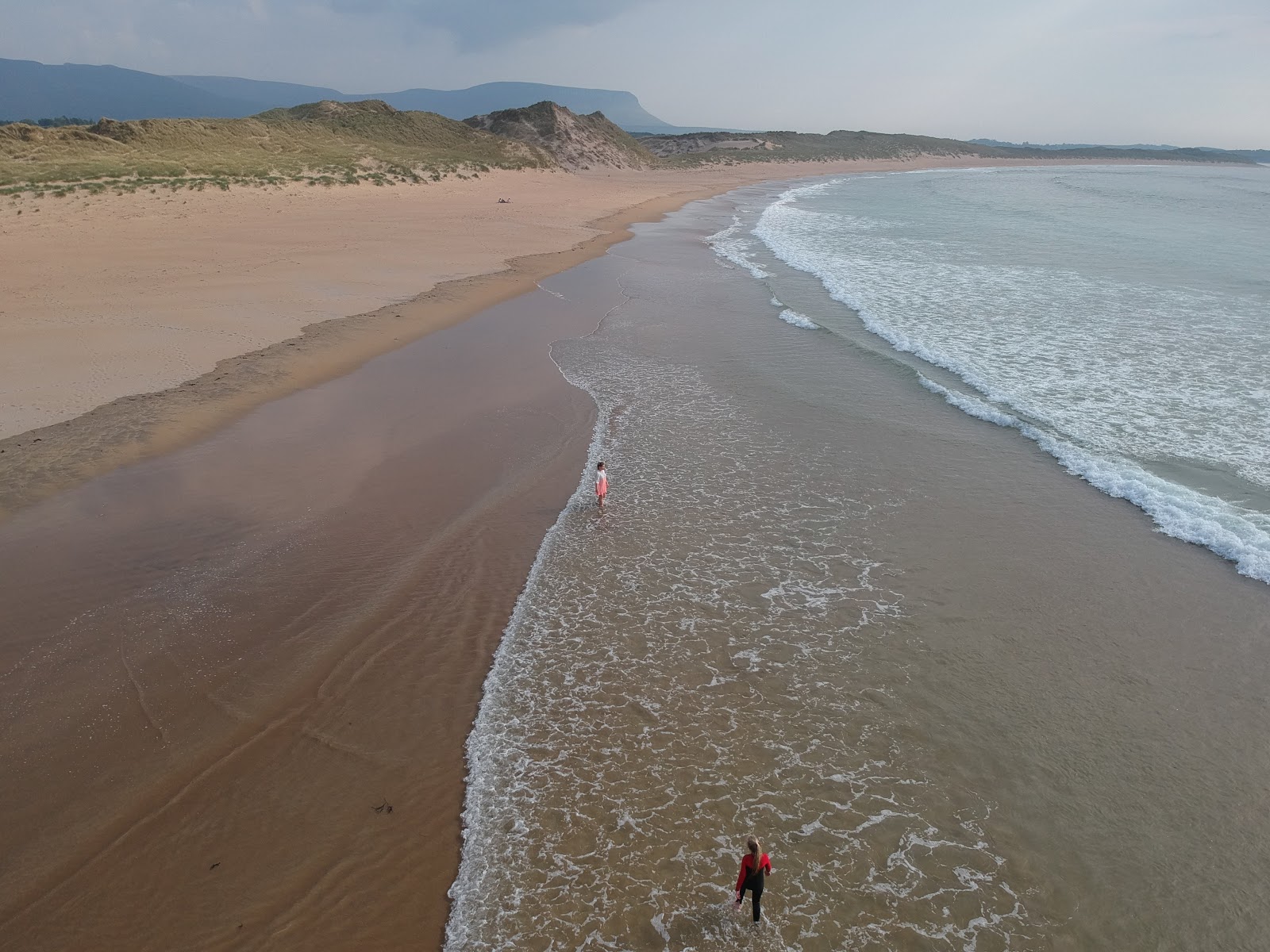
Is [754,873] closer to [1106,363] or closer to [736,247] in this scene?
[1106,363]

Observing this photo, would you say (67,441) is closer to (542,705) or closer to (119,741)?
(119,741)

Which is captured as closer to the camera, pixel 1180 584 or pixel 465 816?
pixel 465 816

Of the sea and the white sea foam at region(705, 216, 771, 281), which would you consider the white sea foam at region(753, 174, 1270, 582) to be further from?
the white sea foam at region(705, 216, 771, 281)

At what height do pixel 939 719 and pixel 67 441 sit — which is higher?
pixel 67 441

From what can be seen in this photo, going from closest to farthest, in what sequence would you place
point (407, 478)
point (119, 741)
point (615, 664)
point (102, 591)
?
1. point (119, 741)
2. point (615, 664)
3. point (102, 591)
4. point (407, 478)

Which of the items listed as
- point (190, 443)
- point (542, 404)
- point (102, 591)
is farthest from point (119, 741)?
point (542, 404)

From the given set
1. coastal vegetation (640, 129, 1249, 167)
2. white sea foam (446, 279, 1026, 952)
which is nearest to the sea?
white sea foam (446, 279, 1026, 952)
